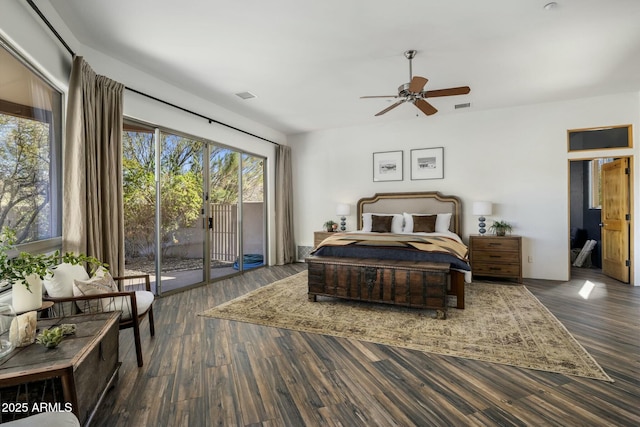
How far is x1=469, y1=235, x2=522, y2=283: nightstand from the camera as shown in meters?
4.86

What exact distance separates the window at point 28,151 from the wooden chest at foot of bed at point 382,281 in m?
2.75

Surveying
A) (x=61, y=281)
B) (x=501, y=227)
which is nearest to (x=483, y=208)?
(x=501, y=227)

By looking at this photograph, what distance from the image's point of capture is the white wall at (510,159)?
5.02 metres

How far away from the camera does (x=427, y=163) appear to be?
19.3 ft

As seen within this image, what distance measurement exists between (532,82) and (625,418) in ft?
13.5

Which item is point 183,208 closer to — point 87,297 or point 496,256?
point 87,297

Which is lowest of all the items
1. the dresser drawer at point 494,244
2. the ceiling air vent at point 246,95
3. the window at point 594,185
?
the dresser drawer at point 494,244

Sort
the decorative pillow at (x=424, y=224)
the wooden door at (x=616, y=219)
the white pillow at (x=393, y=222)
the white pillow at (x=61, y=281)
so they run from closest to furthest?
the white pillow at (x=61, y=281), the wooden door at (x=616, y=219), the decorative pillow at (x=424, y=224), the white pillow at (x=393, y=222)

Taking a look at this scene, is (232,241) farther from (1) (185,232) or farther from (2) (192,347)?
(2) (192,347)

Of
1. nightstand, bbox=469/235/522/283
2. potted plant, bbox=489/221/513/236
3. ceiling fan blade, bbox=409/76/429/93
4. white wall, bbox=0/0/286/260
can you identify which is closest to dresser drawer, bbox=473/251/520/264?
nightstand, bbox=469/235/522/283

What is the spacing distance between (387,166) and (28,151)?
5354 millimetres

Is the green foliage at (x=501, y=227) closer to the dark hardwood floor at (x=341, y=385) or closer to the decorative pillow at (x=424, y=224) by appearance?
the decorative pillow at (x=424, y=224)

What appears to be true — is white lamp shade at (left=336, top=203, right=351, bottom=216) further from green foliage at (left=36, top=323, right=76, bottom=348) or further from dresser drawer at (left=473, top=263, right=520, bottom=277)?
green foliage at (left=36, top=323, right=76, bottom=348)

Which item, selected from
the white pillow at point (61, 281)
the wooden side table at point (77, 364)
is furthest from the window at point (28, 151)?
the wooden side table at point (77, 364)
